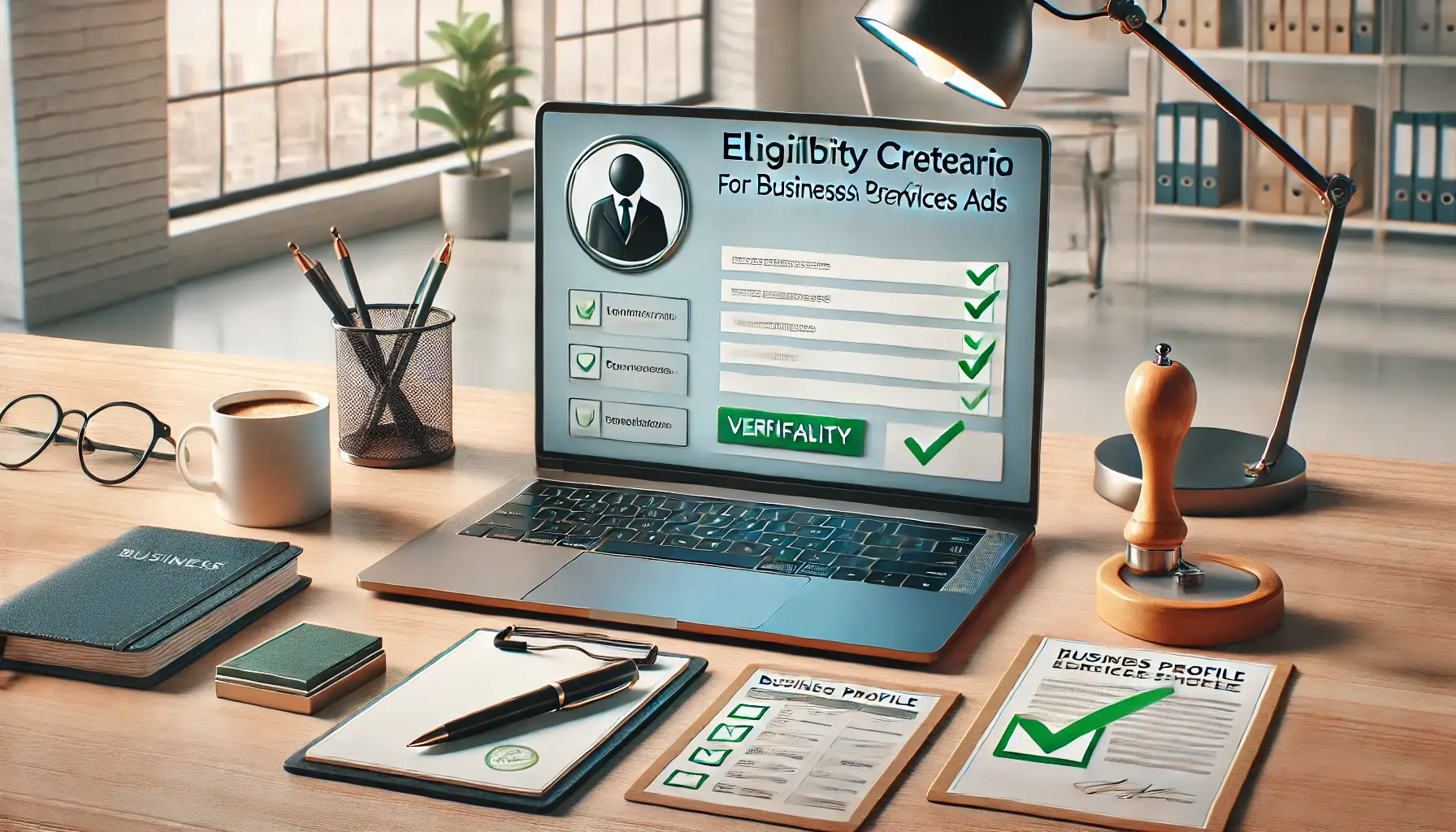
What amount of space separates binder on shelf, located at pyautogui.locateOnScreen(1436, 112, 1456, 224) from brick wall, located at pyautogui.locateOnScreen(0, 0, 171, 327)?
4.97 metres

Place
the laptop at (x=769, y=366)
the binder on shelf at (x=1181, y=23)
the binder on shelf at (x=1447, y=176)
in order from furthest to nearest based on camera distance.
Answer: the binder on shelf at (x=1181, y=23) < the binder on shelf at (x=1447, y=176) < the laptop at (x=769, y=366)

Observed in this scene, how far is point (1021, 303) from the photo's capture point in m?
1.24

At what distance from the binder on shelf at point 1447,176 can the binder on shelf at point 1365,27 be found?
433 millimetres

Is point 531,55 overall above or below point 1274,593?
above

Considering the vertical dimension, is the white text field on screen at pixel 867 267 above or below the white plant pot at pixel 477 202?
below

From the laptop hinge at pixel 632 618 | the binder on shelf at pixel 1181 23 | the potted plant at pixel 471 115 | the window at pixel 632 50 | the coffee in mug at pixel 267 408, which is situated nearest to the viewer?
the laptop hinge at pixel 632 618

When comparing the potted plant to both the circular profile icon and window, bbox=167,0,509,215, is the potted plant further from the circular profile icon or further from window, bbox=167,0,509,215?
the circular profile icon

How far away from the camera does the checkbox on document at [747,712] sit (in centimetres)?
94

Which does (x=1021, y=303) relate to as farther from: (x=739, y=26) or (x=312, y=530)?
(x=739, y=26)

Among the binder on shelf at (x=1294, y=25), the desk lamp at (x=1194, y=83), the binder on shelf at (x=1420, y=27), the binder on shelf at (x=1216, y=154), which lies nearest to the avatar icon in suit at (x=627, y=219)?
the desk lamp at (x=1194, y=83)

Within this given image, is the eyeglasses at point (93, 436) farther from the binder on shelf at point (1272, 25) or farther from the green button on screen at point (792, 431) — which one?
the binder on shelf at point (1272, 25)

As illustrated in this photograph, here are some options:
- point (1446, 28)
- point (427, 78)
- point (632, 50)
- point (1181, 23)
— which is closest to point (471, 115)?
point (427, 78)

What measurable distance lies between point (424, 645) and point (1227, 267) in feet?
19.5

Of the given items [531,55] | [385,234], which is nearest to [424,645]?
[385,234]
